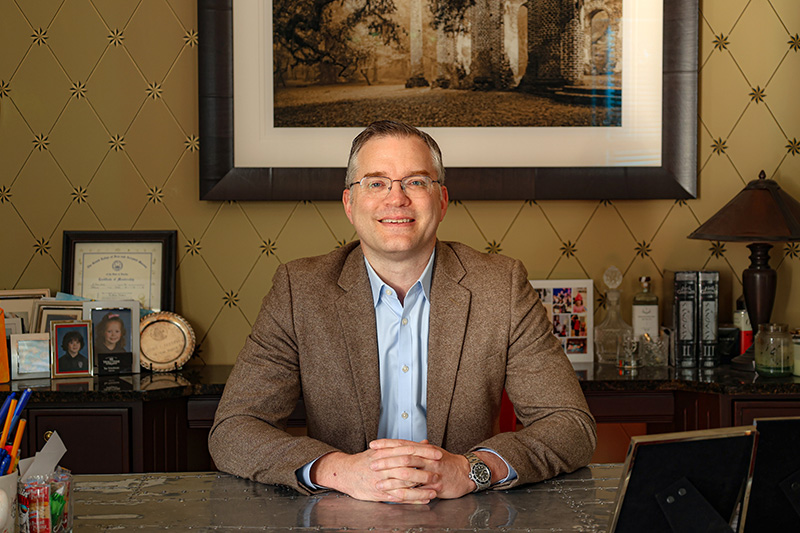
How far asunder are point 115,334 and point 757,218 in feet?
7.44

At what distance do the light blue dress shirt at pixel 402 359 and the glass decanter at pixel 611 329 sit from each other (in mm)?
1193

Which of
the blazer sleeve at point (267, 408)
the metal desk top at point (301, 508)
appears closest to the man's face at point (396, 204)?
the blazer sleeve at point (267, 408)

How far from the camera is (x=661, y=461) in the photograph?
931mm

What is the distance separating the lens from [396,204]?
177cm

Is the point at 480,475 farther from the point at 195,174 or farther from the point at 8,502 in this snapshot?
the point at 195,174

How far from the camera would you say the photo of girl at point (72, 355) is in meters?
2.54

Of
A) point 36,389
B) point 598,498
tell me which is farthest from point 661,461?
point 36,389

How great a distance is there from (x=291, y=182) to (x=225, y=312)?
559 millimetres

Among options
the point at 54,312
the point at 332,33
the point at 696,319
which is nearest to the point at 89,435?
the point at 54,312

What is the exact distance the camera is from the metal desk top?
1.17 meters

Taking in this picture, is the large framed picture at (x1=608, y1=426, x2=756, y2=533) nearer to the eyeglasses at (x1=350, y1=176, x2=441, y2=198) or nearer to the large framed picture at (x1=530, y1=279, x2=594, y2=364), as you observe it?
the eyeglasses at (x1=350, y1=176, x2=441, y2=198)

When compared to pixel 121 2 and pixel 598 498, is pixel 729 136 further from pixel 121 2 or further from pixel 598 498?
pixel 121 2

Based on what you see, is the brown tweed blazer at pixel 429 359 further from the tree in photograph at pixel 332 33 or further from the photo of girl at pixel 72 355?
the tree in photograph at pixel 332 33

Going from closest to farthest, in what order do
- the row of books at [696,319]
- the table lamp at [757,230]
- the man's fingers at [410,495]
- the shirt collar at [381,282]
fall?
the man's fingers at [410,495] → the shirt collar at [381,282] → the table lamp at [757,230] → the row of books at [696,319]
